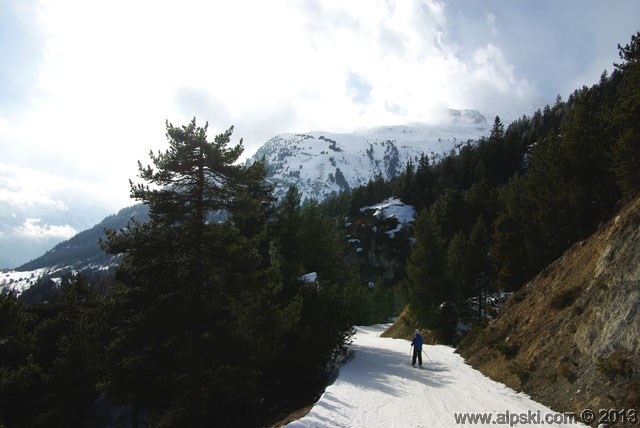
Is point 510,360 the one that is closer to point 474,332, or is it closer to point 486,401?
point 486,401

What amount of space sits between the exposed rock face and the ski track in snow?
812 millimetres

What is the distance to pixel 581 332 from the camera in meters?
12.6

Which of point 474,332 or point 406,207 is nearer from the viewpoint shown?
point 474,332

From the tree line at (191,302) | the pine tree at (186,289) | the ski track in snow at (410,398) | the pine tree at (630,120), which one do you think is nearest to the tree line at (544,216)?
the pine tree at (630,120)

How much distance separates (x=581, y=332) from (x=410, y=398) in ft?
20.0

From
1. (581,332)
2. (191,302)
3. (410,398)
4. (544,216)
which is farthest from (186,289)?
(544,216)

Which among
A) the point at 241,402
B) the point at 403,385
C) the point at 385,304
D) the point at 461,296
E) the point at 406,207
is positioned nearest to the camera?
the point at 403,385

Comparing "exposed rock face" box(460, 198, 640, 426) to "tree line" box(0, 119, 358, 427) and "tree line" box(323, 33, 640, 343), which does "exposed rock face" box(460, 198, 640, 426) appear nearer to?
"tree line" box(323, 33, 640, 343)

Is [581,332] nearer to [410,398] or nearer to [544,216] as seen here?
[410,398]

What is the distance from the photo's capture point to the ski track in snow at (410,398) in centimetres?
1100

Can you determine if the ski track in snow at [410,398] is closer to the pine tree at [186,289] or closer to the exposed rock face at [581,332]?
the exposed rock face at [581,332]

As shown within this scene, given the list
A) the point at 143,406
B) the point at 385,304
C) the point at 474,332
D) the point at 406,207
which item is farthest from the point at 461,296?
the point at 406,207

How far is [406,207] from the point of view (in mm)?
113625

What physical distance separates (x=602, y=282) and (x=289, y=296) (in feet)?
44.1
